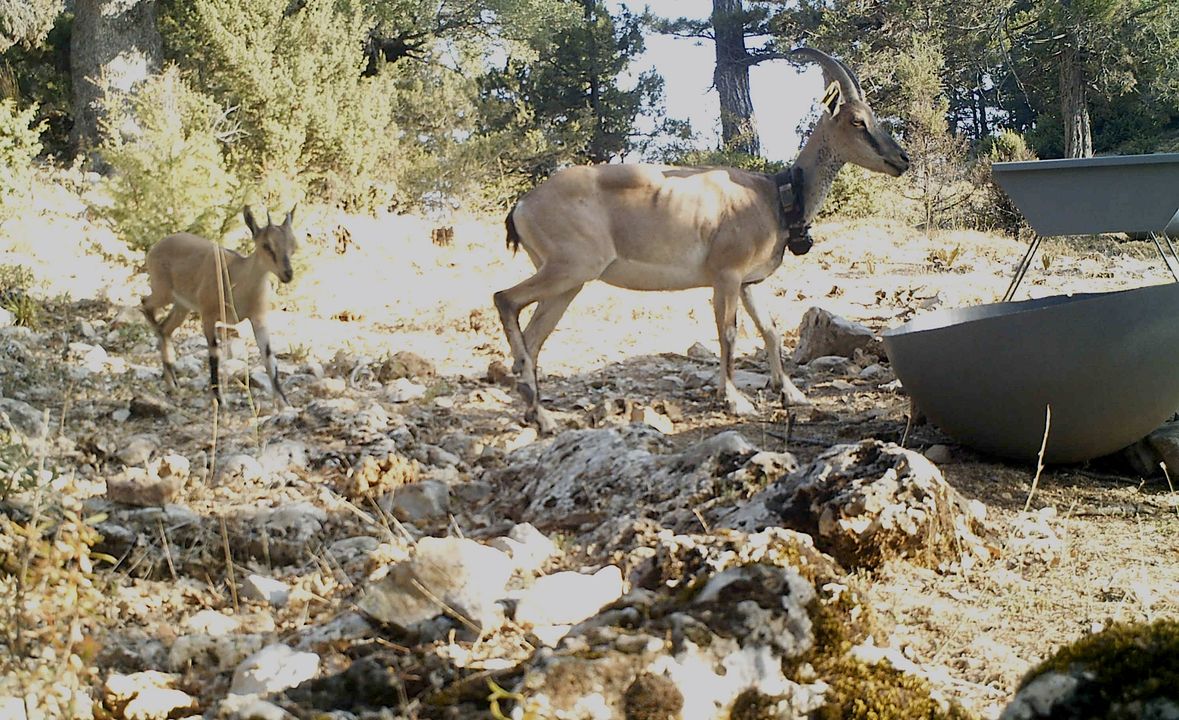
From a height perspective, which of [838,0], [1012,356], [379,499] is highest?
[838,0]

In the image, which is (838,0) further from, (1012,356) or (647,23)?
(1012,356)

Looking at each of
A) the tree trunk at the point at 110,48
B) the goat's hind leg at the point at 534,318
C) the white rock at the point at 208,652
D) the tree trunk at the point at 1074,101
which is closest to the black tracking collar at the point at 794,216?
the goat's hind leg at the point at 534,318

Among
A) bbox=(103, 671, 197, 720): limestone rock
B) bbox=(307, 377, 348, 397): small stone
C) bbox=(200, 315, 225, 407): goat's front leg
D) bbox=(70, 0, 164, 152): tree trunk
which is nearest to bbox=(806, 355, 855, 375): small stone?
bbox=(307, 377, 348, 397): small stone

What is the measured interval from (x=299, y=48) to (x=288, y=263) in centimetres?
1020

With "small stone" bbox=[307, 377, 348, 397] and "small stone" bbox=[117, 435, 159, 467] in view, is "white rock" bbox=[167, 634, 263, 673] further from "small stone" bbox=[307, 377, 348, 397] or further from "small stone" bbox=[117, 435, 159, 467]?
"small stone" bbox=[307, 377, 348, 397]

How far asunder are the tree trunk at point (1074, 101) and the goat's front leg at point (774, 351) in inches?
648

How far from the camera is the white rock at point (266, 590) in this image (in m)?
3.25

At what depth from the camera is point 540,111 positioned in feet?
87.3

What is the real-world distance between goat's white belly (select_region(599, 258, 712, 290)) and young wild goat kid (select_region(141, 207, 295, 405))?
2.15m

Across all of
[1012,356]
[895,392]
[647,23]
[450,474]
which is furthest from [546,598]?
[647,23]

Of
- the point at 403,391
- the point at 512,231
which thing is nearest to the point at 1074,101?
the point at 512,231

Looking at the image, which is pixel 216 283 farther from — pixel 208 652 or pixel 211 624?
pixel 208 652

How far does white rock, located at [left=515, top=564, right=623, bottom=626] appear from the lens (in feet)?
8.92

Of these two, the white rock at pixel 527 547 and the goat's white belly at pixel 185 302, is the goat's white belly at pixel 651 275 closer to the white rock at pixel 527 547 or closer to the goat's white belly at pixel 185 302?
the goat's white belly at pixel 185 302
